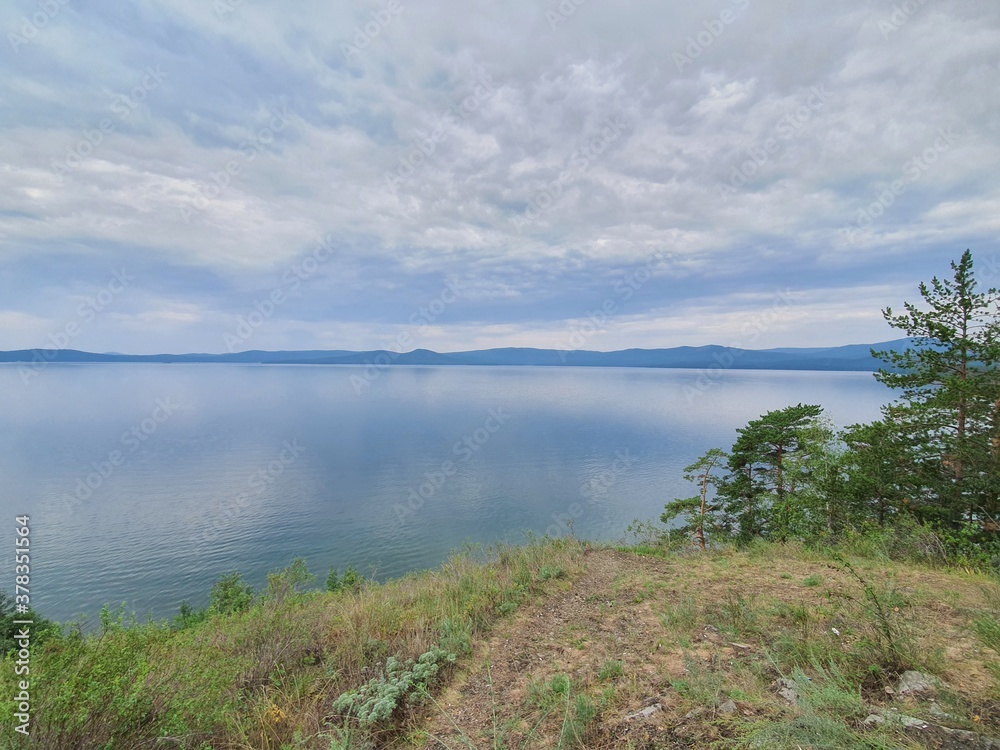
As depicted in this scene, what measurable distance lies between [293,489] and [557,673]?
129 ft

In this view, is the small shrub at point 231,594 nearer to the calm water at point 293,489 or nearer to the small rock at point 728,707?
the calm water at point 293,489

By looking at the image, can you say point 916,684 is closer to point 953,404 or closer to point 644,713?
point 644,713

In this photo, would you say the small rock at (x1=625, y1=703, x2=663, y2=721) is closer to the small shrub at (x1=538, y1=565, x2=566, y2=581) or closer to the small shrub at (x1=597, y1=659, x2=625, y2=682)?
the small shrub at (x1=597, y1=659, x2=625, y2=682)

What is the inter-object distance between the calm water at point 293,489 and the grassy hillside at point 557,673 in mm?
12716

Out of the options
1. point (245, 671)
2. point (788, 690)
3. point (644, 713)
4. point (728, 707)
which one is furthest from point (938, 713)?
point (245, 671)

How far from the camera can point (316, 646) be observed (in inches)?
220

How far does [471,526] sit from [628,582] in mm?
23682

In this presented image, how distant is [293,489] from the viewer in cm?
3778

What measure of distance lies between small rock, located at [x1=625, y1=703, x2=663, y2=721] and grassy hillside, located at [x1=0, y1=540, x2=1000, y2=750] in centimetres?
3

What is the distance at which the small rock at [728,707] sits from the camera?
3.39 m

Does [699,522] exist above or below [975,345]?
below

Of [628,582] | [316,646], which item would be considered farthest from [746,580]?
[316,646]

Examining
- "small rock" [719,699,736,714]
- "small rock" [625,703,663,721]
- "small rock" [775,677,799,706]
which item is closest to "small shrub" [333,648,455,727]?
"small rock" [625,703,663,721]

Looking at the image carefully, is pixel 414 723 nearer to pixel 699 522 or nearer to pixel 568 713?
pixel 568 713
